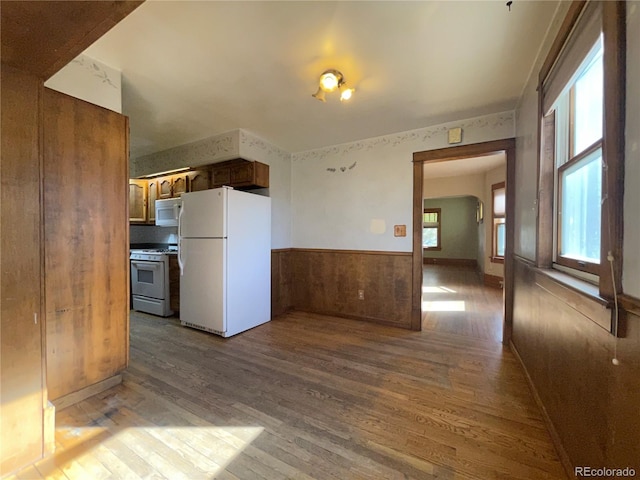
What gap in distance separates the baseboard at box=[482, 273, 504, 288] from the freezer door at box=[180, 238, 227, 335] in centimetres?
541

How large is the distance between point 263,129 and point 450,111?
2.08m

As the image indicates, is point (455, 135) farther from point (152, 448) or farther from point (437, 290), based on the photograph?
point (152, 448)

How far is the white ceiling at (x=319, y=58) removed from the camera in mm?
1444

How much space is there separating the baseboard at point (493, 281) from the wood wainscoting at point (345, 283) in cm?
342

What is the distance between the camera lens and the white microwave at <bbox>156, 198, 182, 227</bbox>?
3707 millimetres

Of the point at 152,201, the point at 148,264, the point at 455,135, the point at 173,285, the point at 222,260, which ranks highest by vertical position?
the point at 455,135

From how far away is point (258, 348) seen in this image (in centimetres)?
256

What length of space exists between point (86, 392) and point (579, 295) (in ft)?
9.55

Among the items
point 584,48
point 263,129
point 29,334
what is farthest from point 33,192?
point 584,48

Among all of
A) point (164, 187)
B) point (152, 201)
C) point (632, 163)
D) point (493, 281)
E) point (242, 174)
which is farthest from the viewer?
point (493, 281)

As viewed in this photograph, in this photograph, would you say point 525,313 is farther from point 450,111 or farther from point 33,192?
point 33,192

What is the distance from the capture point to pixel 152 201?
409 centimetres

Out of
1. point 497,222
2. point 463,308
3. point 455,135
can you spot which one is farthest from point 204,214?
point 497,222

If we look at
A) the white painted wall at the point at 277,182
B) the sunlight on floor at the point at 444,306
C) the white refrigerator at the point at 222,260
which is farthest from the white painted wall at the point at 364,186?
the sunlight on floor at the point at 444,306
